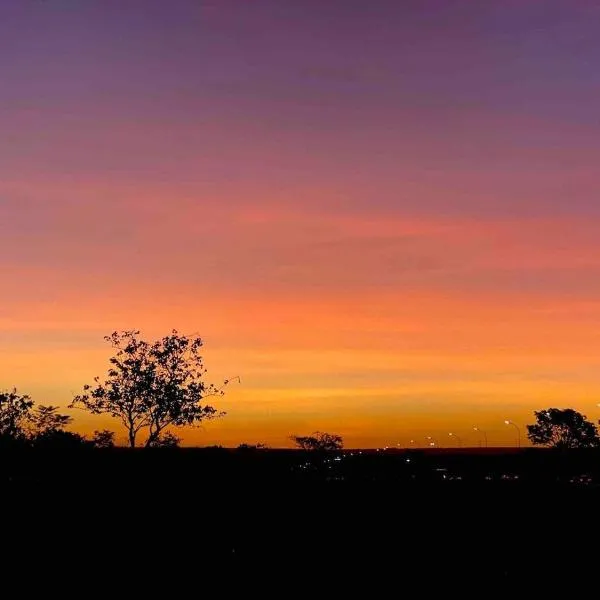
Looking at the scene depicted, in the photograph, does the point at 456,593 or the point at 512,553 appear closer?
the point at 456,593

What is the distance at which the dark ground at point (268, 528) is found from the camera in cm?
2562

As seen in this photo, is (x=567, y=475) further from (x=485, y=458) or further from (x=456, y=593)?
(x=456, y=593)

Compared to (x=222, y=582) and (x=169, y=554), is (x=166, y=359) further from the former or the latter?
(x=222, y=582)

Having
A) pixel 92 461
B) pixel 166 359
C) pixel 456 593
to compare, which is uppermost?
pixel 166 359

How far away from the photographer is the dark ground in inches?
1009

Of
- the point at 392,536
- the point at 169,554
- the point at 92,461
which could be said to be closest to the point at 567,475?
the point at 92,461

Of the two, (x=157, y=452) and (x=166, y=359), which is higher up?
(x=166, y=359)

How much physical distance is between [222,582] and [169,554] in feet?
20.8

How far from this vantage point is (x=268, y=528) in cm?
4019

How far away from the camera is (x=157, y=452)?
68.2 meters

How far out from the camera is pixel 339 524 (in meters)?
43.6

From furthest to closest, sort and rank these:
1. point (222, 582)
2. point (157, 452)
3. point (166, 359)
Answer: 1. point (166, 359)
2. point (157, 452)
3. point (222, 582)

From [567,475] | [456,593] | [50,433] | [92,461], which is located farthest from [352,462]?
[456,593]

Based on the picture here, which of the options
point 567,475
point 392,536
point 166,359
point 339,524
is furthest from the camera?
point 567,475
